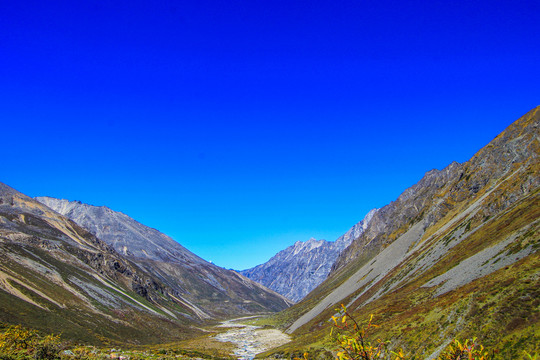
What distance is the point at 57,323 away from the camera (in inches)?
2584

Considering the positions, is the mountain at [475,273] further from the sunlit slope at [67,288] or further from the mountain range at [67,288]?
the mountain range at [67,288]

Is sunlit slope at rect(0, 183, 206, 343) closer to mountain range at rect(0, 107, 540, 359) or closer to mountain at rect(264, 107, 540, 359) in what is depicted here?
mountain range at rect(0, 107, 540, 359)

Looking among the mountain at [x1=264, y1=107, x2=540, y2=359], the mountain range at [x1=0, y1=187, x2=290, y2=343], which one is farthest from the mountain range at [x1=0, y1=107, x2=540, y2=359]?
the mountain range at [x1=0, y1=187, x2=290, y2=343]

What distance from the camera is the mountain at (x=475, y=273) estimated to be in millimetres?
27562

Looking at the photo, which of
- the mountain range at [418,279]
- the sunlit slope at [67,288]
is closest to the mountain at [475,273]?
the mountain range at [418,279]

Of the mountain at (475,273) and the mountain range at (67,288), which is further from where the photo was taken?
the mountain range at (67,288)

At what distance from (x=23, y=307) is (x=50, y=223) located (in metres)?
93.3

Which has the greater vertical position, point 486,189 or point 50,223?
point 50,223

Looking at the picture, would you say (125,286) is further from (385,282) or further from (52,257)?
(385,282)

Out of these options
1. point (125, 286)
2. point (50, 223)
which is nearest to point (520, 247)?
point (125, 286)

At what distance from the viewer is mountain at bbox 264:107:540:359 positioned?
27562mm

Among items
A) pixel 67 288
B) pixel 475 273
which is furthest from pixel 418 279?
pixel 67 288

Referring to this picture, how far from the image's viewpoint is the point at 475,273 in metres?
47.4

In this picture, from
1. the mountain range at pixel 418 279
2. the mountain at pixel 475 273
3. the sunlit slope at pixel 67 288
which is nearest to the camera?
the mountain at pixel 475 273
